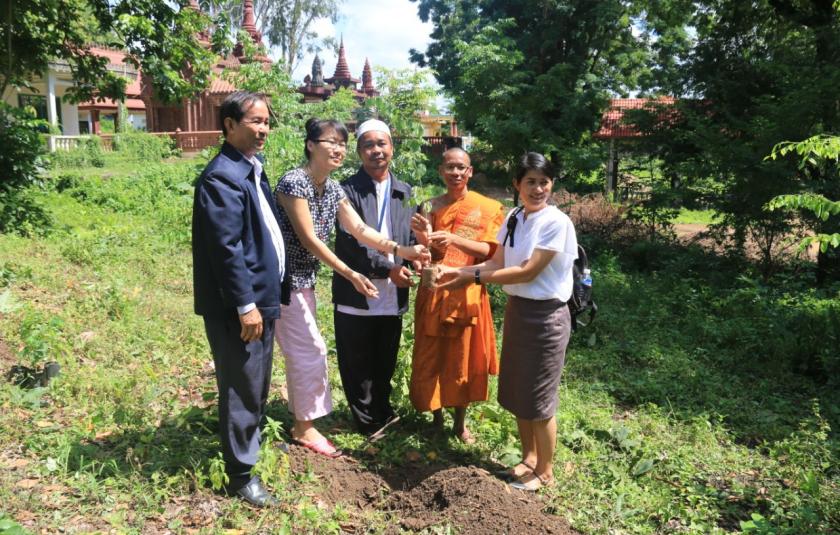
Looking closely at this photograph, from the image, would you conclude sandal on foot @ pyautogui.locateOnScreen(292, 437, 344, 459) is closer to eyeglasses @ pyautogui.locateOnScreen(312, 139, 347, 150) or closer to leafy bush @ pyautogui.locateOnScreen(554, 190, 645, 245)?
eyeglasses @ pyautogui.locateOnScreen(312, 139, 347, 150)

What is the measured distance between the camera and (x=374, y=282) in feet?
11.8

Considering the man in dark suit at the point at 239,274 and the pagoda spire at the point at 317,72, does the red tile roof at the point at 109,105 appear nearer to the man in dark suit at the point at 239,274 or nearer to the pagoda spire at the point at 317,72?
the pagoda spire at the point at 317,72

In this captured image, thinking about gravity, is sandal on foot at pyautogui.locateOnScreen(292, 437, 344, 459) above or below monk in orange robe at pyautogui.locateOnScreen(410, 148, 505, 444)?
below

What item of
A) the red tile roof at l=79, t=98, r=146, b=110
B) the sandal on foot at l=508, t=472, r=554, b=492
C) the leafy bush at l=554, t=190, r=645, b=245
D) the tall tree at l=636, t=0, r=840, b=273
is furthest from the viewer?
the red tile roof at l=79, t=98, r=146, b=110

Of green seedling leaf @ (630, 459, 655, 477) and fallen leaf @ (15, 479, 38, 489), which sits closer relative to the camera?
fallen leaf @ (15, 479, 38, 489)

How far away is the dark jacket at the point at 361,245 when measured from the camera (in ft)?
11.6

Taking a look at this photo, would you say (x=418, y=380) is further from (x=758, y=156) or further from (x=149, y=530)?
(x=758, y=156)

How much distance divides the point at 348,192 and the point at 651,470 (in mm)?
2358

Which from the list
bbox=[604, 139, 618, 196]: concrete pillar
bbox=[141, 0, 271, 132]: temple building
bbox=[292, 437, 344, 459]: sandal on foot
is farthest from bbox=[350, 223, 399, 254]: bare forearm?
bbox=[141, 0, 271, 132]: temple building

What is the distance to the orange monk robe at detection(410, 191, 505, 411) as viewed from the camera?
11.5 ft

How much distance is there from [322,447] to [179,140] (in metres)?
23.9

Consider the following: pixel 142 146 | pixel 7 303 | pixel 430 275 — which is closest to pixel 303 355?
pixel 430 275

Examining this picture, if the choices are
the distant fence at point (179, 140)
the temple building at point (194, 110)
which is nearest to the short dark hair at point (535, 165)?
the distant fence at point (179, 140)

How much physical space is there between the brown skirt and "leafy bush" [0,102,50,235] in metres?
7.34
